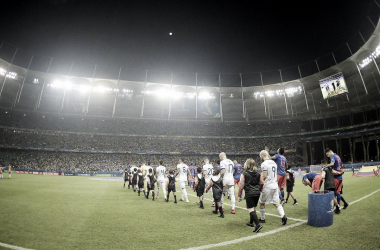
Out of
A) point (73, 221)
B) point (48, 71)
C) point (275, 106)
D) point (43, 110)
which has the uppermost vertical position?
point (48, 71)

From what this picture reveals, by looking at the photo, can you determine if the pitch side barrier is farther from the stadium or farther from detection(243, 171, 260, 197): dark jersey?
detection(243, 171, 260, 197): dark jersey

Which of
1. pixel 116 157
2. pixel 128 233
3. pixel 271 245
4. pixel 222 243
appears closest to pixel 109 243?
pixel 128 233

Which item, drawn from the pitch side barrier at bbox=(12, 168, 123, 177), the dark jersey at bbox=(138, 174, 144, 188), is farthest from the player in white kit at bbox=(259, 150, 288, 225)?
the pitch side barrier at bbox=(12, 168, 123, 177)

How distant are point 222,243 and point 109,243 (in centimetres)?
251

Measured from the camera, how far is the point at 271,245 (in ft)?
14.0

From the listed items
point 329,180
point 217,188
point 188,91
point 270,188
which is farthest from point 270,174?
point 188,91

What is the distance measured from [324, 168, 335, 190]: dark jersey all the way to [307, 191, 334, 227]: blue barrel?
134cm

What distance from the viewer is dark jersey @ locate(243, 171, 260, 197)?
5.60m

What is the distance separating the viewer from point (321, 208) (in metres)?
5.51

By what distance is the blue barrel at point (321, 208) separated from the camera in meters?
5.45

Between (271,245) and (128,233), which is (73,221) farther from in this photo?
(271,245)

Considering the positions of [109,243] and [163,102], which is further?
[163,102]

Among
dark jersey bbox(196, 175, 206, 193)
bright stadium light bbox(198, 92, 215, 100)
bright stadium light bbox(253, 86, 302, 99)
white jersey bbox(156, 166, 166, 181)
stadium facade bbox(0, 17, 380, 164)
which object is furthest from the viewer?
bright stadium light bbox(198, 92, 215, 100)

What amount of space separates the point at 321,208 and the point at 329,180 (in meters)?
1.75
